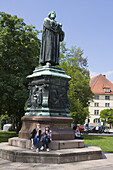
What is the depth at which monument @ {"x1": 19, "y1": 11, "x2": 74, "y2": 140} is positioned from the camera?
31.2ft

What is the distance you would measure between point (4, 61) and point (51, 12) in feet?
39.2

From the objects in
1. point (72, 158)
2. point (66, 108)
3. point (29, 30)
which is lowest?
point (72, 158)

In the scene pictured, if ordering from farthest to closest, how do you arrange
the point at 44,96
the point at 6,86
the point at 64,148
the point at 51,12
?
the point at 6,86
the point at 51,12
the point at 44,96
the point at 64,148

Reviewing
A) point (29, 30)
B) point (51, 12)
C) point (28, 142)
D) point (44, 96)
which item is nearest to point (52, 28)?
point (51, 12)

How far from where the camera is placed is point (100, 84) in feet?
238

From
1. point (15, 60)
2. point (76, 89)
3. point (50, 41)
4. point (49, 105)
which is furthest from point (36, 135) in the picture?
point (76, 89)

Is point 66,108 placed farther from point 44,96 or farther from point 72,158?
point 72,158

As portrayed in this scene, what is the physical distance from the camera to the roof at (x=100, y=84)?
71188mm

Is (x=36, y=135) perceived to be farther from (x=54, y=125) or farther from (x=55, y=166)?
(x=55, y=166)

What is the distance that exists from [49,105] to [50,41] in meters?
3.33

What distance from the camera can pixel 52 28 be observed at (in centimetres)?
1115

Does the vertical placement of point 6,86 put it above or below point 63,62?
below

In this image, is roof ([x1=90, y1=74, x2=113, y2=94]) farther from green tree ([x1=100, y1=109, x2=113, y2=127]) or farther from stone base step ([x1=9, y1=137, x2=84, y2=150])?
stone base step ([x1=9, y1=137, x2=84, y2=150])

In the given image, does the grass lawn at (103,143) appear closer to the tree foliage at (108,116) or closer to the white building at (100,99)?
the tree foliage at (108,116)
